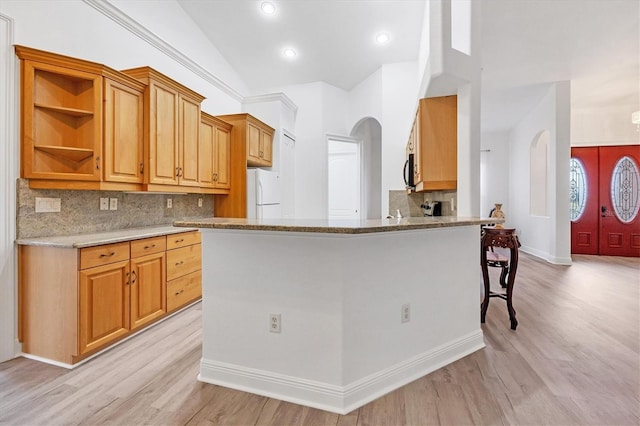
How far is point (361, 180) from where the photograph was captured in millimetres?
6406

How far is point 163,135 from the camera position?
3211 mm

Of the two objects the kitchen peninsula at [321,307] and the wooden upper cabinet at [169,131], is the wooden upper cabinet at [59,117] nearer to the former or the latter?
the wooden upper cabinet at [169,131]

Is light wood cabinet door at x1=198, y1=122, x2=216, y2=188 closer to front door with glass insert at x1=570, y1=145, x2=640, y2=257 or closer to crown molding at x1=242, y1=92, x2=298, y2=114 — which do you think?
crown molding at x1=242, y1=92, x2=298, y2=114

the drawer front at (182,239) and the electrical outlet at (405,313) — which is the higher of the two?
the drawer front at (182,239)

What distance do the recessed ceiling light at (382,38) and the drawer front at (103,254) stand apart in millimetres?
4170

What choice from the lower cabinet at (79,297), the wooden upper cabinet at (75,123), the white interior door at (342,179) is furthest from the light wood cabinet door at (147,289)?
the white interior door at (342,179)

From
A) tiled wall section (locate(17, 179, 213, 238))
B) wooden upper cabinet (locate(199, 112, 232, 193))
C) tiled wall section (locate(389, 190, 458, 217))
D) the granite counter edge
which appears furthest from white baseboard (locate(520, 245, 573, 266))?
tiled wall section (locate(17, 179, 213, 238))

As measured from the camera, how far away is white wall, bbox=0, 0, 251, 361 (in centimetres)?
225

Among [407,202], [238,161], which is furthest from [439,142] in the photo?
[238,161]

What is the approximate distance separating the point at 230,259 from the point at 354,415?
1.09m

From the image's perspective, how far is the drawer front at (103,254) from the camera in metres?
2.20

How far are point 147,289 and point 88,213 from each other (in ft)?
2.79

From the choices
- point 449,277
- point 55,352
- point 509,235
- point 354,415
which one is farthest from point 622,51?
point 55,352

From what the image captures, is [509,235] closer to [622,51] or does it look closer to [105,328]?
[105,328]
